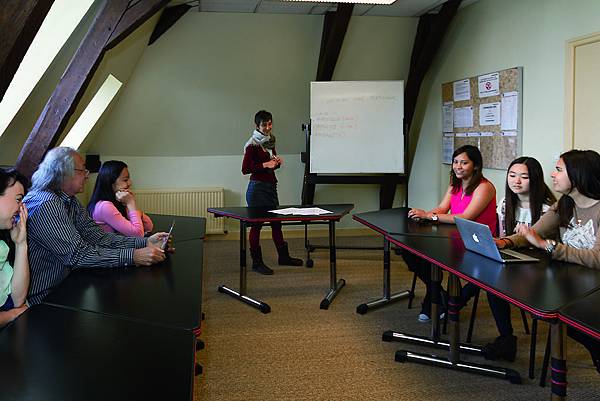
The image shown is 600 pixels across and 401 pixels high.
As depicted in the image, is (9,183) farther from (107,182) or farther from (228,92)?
(228,92)

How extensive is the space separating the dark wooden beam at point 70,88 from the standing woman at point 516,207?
8.82 feet

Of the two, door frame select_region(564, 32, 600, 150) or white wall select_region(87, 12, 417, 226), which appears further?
white wall select_region(87, 12, 417, 226)

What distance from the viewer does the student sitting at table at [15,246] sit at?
1.91m

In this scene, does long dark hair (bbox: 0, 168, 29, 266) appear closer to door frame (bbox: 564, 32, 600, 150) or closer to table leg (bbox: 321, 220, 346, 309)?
table leg (bbox: 321, 220, 346, 309)

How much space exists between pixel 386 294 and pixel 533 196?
4.73 feet

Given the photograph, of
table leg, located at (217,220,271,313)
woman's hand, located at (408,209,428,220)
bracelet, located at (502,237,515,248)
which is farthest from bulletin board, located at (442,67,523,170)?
table leg, located at (217,220,271,313)

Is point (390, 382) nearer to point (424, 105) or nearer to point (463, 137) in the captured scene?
point (463, 137)

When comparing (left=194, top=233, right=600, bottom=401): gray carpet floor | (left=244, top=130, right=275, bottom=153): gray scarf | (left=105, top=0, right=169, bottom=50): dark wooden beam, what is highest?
(left=105, top=0, right=169, bottom=50): dark wooden beam

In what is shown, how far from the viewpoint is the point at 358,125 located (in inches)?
230

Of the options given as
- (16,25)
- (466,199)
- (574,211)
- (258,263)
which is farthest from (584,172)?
(258,263)

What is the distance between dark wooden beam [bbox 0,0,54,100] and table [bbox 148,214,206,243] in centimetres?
135

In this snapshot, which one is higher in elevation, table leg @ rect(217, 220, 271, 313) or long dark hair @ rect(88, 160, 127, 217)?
long dark hair @ rect(88, 160, 127, 217)

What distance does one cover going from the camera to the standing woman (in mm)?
2963

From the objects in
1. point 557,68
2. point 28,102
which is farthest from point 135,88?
point 557,68
